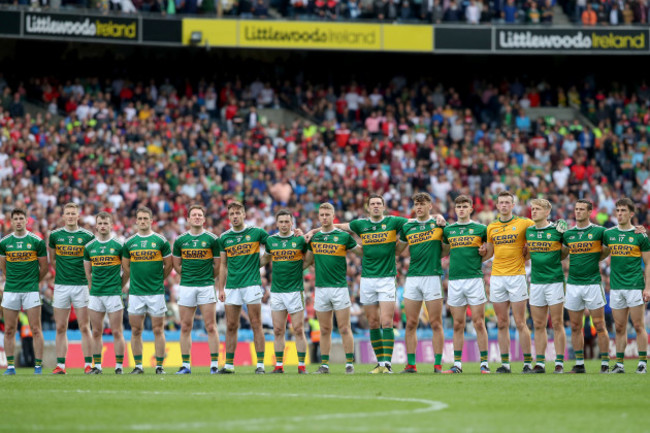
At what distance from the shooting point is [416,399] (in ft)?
37.2

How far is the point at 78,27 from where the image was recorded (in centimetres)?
3266

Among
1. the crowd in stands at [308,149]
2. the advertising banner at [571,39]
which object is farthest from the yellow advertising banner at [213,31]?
the advertising banner at [571,39]

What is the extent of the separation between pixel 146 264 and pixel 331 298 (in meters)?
3.01

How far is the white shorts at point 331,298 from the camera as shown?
635 inches

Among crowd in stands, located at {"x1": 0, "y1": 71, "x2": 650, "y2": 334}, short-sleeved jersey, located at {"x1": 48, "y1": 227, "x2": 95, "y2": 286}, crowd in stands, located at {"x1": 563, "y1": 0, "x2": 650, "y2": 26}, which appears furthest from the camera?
crowd in stands, located at {"x1": 563, "y1": 0, "x2": 650, "y2": 26}

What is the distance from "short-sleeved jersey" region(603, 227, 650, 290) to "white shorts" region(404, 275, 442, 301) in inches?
102

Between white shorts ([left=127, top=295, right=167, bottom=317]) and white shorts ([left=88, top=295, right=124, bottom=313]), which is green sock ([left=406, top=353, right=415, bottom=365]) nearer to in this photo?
white shorts ([left=127, top=295, right=167, bottom=317])

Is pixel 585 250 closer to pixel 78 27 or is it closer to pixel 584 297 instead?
pixel 584 297

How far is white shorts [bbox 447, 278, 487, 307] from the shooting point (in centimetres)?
1570

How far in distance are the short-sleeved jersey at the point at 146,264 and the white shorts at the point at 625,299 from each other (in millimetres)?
6979

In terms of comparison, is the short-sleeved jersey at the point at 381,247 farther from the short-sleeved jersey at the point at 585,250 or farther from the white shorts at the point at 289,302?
the short-sleeved jersey at the point at 585,250

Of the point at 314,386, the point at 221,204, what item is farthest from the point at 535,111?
the point at 314,386

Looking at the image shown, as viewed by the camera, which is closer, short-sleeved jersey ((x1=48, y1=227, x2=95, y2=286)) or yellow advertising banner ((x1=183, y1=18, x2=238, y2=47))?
short-sleeved jersey ((x1=48, y1=227, x2=95, y2=286))

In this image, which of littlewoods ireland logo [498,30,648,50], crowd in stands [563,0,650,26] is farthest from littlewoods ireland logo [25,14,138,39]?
crowd in stands [563,0,650,26]
